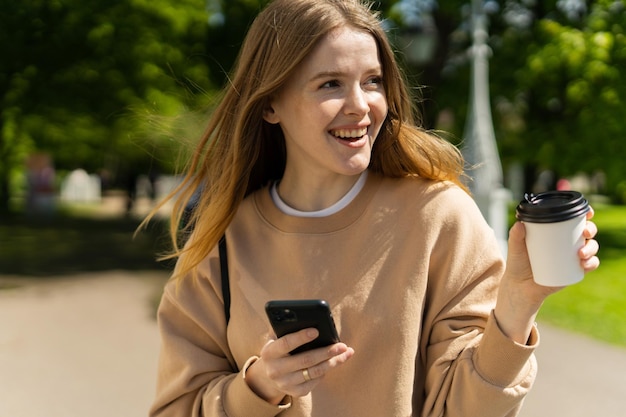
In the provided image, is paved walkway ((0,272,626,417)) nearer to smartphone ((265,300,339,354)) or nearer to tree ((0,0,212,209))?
smartphone ((265,300,339,354))

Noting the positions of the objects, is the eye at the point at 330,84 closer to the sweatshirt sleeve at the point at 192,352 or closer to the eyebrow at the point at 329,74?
the eyebrow at the point at 329,74

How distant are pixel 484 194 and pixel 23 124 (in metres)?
10.6

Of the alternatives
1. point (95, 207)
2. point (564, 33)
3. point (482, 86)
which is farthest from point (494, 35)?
point (95, 207)

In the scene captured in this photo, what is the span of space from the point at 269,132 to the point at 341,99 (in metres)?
0.41

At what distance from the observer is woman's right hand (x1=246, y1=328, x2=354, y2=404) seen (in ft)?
5.24

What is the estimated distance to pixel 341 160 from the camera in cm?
183

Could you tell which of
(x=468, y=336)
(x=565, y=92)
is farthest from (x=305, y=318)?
(x=565, y=92)

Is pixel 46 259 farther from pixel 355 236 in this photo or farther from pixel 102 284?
pixel 355 236

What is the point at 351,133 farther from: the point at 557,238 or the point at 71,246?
the point at 71,246

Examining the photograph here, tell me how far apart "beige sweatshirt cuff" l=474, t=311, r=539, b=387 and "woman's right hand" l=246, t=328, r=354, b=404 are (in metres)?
0.28

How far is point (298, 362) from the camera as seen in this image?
1.61 metres

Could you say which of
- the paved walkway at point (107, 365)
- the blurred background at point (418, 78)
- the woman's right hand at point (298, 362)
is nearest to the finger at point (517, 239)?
the woman's right hand at point (298, 362)

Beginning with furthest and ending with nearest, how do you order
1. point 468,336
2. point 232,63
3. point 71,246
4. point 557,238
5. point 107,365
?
point 71,246 < point 232,63 < point 107,365 < point 468,336 < point 557,238

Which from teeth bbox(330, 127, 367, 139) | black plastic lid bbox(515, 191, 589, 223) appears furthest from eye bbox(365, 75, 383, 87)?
black plastic lid bbox(515, 191, 589, 223)
